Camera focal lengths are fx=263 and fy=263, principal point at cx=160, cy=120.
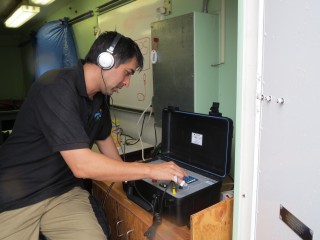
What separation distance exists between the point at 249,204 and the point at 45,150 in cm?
82

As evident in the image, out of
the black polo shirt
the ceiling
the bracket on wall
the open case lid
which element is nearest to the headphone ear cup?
the black polo shirt

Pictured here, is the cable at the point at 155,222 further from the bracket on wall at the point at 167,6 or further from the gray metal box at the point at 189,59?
the bracket on wall at the point at 167,6

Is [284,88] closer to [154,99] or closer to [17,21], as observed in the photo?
[154,99]

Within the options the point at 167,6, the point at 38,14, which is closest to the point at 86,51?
the point at 38,14

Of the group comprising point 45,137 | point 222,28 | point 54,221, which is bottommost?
point 54,221

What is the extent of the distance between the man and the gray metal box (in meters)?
Result: 0.35

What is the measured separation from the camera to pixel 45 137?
39.7 inches

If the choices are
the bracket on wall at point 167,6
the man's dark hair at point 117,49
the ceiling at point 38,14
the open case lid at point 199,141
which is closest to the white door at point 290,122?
the open case lid at point 199,141

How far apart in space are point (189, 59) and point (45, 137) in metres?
0.80

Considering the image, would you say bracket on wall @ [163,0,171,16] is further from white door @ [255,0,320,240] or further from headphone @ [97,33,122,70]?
white door @ [255,0,320,240]

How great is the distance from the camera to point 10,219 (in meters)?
1.05

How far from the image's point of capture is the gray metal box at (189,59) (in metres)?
1.36

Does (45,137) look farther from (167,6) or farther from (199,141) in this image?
(167,6)

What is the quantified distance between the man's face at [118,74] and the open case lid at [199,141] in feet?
1.01
